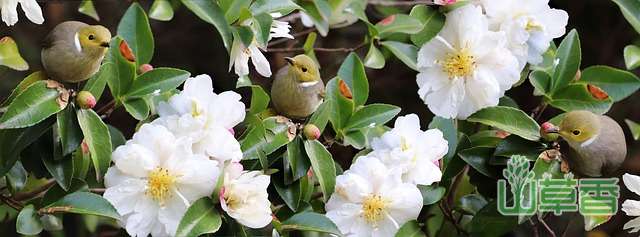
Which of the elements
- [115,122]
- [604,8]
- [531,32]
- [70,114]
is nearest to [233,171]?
[70,114]

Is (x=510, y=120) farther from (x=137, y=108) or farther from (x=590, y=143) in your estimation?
(x=137, y=108)

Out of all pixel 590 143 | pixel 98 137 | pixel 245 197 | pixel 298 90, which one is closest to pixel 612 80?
pixel 590 143

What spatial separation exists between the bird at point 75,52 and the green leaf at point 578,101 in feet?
A: 1.72

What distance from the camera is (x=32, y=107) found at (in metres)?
0.89

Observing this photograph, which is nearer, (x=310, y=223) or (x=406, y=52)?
(x=310, y=223)

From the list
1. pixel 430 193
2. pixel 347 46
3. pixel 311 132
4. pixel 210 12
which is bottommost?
pixel 347 46

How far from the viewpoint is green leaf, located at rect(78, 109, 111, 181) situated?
0.91 meters

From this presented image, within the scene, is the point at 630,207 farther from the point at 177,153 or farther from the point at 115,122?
the point at 115,122

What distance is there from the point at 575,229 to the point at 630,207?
0.34 meters

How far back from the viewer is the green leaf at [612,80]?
118 cm

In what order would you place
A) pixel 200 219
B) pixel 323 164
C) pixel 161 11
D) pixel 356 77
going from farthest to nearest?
pixel 161 11
pixel 356 77
pixel 323 164
pixel 200 219

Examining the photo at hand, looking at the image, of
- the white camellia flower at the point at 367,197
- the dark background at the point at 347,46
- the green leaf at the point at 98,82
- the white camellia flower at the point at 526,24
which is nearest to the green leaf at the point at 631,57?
the white camellia flower at the point at 526,24

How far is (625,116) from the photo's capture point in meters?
2.13

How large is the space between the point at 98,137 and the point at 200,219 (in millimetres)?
127
